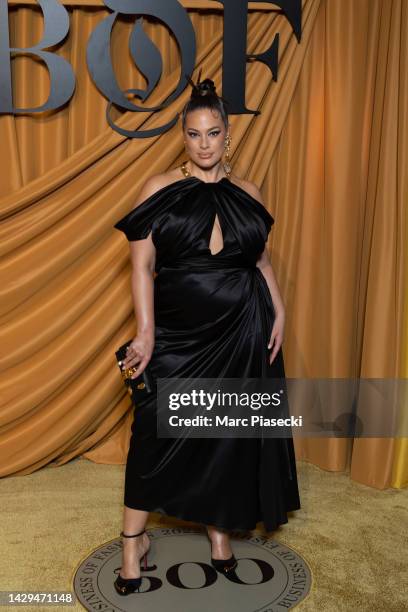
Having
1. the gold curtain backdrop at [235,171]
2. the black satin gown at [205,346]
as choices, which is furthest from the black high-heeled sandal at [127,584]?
the gold curtain backdrop at [235,171]

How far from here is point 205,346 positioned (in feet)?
7.69

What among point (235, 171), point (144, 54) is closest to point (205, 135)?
point (235, 171)

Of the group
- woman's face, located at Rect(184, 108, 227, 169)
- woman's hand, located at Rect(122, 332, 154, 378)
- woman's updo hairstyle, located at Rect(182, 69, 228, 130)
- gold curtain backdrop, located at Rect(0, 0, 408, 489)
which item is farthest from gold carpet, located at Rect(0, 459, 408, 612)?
woman's updo hairstyle, located at Rect(182, 69, 228, 130)

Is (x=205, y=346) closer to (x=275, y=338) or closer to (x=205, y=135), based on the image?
(x=275, y=338)

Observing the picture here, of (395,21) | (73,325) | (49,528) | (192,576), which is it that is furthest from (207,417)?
(395,21)

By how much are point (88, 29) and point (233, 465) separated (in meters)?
2.20

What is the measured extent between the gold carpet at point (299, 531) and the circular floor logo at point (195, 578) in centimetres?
6

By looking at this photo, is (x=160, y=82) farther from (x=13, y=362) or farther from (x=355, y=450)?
(x=355, y=450)

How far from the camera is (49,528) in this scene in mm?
2811

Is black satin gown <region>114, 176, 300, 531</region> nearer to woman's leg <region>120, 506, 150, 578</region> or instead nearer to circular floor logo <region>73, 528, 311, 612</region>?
woman's leg <region>120, 506, 150, 578</region>

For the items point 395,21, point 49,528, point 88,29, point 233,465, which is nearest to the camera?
point 233,465

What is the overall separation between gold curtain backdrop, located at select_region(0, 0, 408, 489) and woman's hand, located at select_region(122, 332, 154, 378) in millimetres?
1037

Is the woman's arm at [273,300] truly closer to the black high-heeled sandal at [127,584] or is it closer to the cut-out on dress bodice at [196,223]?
the cut-out on dress bodice at [196,223]

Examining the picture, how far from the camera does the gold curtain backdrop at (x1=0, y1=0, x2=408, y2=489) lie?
10.5ft
